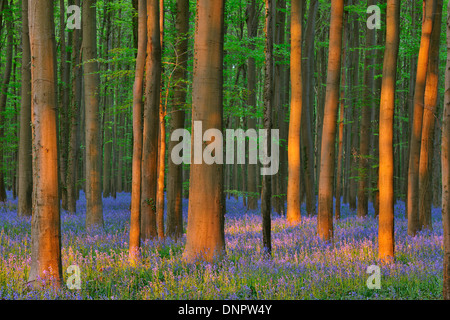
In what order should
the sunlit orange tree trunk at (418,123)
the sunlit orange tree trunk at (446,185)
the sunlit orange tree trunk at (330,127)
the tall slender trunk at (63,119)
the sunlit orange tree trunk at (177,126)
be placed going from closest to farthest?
the sunlit orange tree trunk at (446,185), the sunlit orange tree trunk at (330,127), the sunlit orange tree trunk at (177,126), the sunlit orange tree trunk at (418,123), the tall slender trunk at (63,119)

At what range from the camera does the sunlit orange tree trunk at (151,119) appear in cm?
961

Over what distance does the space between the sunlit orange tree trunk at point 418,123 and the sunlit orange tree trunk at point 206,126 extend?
647cm

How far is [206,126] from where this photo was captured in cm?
811

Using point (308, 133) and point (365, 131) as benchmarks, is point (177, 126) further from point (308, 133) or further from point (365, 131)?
point (365, 131)

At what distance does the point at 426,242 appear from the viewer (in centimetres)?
1024

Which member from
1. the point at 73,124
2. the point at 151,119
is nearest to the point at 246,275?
the point at 151,119

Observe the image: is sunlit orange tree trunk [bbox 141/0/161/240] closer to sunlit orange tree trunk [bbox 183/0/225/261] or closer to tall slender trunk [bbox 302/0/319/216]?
sunlit orange tree trunk [bbox 183/0/225/261]

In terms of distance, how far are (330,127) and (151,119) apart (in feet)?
15.0

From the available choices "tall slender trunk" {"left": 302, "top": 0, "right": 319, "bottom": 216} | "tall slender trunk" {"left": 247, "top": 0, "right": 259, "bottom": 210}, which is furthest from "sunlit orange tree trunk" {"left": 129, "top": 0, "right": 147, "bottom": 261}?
"tall slender trunk" {"left": 302, "top": 0, "right": 319, "bottom": 216}

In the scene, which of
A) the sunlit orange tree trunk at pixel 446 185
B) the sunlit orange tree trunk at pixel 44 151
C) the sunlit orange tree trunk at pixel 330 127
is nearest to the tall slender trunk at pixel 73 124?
the sunlit orange tree trunk at pixel 330 127

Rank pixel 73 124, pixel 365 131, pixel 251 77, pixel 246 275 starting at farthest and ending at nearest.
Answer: pixel 251 77, pixel 365 131, pixel 73 124, pixel 246 275

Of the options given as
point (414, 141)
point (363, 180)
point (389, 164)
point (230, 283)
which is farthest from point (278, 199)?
point (230, 283)

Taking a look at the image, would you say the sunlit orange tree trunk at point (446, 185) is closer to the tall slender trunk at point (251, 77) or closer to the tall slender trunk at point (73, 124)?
the tall slender trunk at point (251, 77)

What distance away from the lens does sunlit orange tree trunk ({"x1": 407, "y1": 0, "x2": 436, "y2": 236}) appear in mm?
11688
